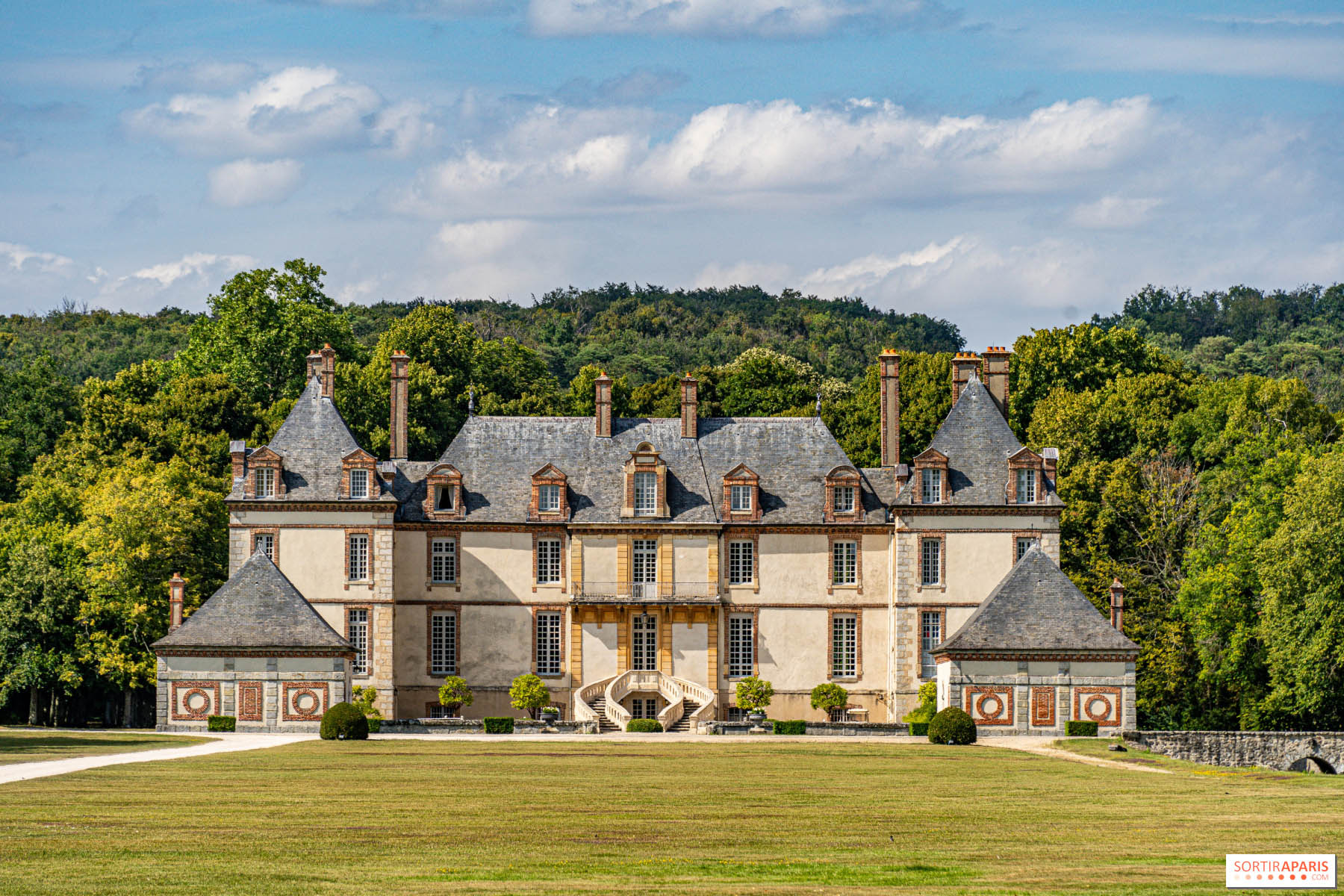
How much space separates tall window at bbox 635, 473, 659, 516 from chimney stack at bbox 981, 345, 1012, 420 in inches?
454

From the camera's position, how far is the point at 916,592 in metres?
56.3

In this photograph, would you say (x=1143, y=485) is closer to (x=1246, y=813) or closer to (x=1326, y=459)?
(x=1326, y=459)

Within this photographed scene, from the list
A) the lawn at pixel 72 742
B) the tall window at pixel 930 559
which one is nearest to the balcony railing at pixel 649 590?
the tall window at pixel 930 559

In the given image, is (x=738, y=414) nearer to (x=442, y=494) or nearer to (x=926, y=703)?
(x=442, y=494)

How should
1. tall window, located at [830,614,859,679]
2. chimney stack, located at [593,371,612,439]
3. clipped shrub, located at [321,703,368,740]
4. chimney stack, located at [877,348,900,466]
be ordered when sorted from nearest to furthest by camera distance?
clipped shrub, located at [321,703,368,740], tall window, located at [830,614,859,679], chimney stack, located at [877,348,900,466], chimney stack, located at [593,371,612,439]

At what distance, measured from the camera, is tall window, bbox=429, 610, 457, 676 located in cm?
5722

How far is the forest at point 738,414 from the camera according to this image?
54.6m

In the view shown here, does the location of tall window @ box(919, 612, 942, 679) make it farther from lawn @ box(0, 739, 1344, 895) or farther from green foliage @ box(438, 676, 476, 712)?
lawn @ box(0, 739, 1344, 895)

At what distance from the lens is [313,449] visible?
2244 inches

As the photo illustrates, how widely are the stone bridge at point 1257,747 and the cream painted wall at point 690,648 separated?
13890 millimetres

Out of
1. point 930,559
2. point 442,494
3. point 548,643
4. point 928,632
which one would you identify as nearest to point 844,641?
point 928,632

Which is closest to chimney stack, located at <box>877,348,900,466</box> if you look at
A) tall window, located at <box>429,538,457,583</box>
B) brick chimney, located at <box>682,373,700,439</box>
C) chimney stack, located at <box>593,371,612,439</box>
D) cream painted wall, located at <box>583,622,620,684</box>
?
brick chimney, located at <box>682,373,700,439</box>

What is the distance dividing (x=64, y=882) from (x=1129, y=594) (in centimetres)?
4632

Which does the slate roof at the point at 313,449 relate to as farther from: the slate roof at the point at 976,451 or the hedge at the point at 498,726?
the slate roof at the point at 976,451
